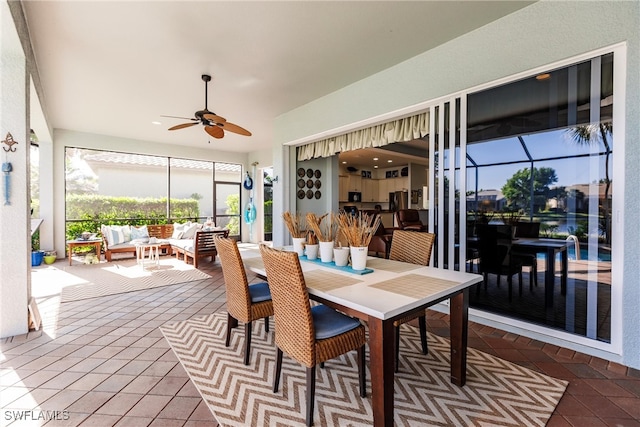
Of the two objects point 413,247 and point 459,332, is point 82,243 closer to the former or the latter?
point 413,247

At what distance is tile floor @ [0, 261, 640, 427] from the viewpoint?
1638 mm

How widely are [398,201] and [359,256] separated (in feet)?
26.8

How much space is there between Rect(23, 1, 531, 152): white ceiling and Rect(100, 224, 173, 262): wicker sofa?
2801mm

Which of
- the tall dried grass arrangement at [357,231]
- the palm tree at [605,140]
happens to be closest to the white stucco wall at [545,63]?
the palm tree at [605,140]

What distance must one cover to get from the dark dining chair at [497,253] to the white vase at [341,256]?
5.18 ft

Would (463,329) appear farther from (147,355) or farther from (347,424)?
(147,355)

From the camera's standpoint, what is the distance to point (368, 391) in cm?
186

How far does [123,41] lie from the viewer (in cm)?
290

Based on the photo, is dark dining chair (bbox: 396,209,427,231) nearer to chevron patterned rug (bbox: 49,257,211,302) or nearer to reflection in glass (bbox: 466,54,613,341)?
reflection in glass (bbox: 466,54,613,341)

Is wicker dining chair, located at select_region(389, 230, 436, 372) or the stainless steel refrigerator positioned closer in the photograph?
wicker dining chair, located at select_region(389, 230, 436, 372)

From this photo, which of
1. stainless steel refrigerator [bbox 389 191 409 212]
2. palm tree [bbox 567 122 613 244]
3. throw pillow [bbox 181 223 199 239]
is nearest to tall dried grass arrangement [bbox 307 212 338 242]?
palm tree [bbox 567 122 613 244]

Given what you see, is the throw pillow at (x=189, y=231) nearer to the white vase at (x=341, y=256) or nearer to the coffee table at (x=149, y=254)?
the coffee table at (x=149, y=254)

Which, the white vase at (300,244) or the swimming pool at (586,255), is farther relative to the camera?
the white vase at (300,244)

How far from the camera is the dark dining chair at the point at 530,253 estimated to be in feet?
8.43
